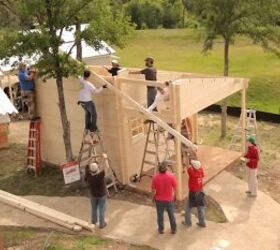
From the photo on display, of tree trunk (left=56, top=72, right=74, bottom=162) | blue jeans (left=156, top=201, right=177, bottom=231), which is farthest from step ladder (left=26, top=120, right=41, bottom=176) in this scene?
blue jeans (left=156, top=201, right=177, bottom=231)

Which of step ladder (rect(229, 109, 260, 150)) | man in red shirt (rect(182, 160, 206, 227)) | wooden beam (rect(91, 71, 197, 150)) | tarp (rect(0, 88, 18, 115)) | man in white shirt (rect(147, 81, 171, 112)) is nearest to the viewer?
tarp (rect(0, 88, 18, 115))

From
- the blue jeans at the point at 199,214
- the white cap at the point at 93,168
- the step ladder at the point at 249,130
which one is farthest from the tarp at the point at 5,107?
the step ladder at the point at 249,130

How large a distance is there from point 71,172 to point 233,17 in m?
7.75

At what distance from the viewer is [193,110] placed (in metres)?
13.7

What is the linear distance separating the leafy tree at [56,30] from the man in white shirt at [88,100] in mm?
559

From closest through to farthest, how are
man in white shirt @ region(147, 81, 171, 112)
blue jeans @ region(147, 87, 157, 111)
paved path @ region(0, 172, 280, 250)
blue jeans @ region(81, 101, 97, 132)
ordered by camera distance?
paved path @ region(0, 172, 280, 250) → man in white shirt @ region(147, 81, 171, 112) → blue jeans @ region(81, 101, 97, 132) → blue jeans @ region(147, 87, 157, 111)

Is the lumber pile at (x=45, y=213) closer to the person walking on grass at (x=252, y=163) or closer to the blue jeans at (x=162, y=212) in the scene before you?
the blue jeans at (x=162, y=212)

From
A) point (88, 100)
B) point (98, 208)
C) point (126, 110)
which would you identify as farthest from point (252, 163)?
point (88, 100)

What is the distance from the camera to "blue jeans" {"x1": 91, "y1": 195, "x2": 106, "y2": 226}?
12.2 metres

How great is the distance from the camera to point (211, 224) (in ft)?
40.7

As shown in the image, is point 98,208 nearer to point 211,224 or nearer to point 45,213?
point 45,213

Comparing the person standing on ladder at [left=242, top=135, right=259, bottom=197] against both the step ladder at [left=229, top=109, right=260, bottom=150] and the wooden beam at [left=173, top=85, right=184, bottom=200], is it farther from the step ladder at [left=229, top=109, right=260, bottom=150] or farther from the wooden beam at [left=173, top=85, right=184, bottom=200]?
the step ladder at [left=229, top=109, right=260, bottom=150]

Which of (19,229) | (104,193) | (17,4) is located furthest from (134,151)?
(17,4)

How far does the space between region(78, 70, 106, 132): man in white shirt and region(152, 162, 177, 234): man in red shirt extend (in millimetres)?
3409
